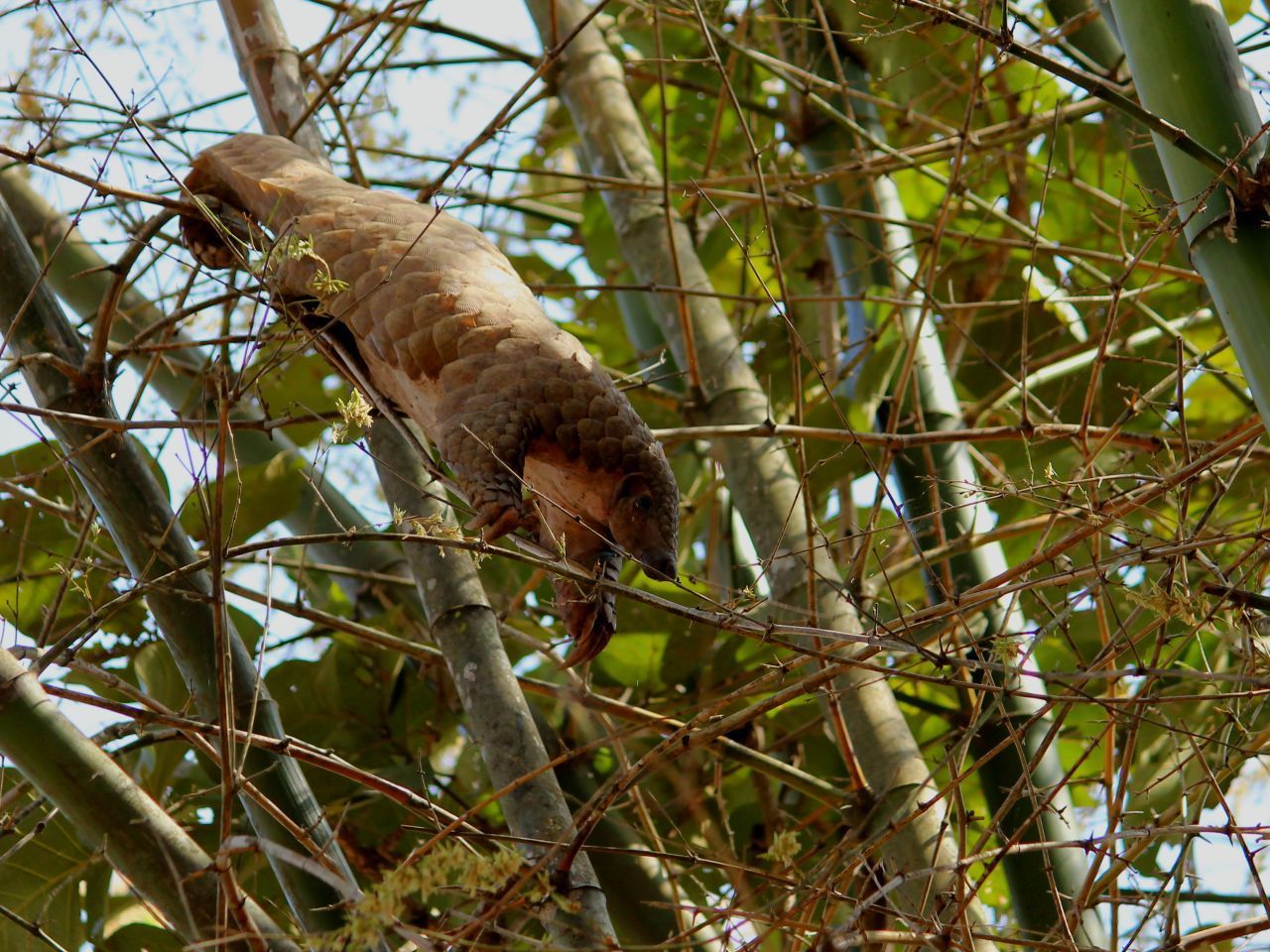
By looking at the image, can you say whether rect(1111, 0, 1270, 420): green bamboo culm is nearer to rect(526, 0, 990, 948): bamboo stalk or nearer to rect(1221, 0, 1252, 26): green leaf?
rect(526, 0, 990, 948): bamboo stalk

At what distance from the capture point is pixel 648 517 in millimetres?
1509

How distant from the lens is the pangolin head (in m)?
1.50

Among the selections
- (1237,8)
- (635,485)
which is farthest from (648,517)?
(1237,8)

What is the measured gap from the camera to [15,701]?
1.44 metres

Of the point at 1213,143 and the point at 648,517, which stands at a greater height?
the point at 1213,143

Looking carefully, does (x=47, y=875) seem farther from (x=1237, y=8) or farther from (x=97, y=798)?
(x=1237, y=8)

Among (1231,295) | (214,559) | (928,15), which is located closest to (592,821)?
(214,559)

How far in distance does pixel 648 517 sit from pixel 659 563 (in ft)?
0.18

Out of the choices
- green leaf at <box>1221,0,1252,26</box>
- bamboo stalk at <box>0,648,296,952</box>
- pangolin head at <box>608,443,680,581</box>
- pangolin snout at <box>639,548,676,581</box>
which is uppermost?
green leaf at <box>1221,0,1252,26</box>

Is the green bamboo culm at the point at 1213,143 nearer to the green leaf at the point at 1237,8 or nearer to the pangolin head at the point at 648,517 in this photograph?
the pangolin head at the point at 648,517

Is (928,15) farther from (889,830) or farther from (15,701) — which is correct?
(15,701)

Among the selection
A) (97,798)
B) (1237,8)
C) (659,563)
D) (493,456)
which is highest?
(1237,8)

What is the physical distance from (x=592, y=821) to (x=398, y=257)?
0.71m

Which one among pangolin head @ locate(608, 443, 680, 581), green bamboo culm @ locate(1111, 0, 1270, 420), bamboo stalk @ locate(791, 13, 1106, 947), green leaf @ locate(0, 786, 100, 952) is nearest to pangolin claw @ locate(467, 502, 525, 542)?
pangolin head @ locate(608, 443, 680, 581)
